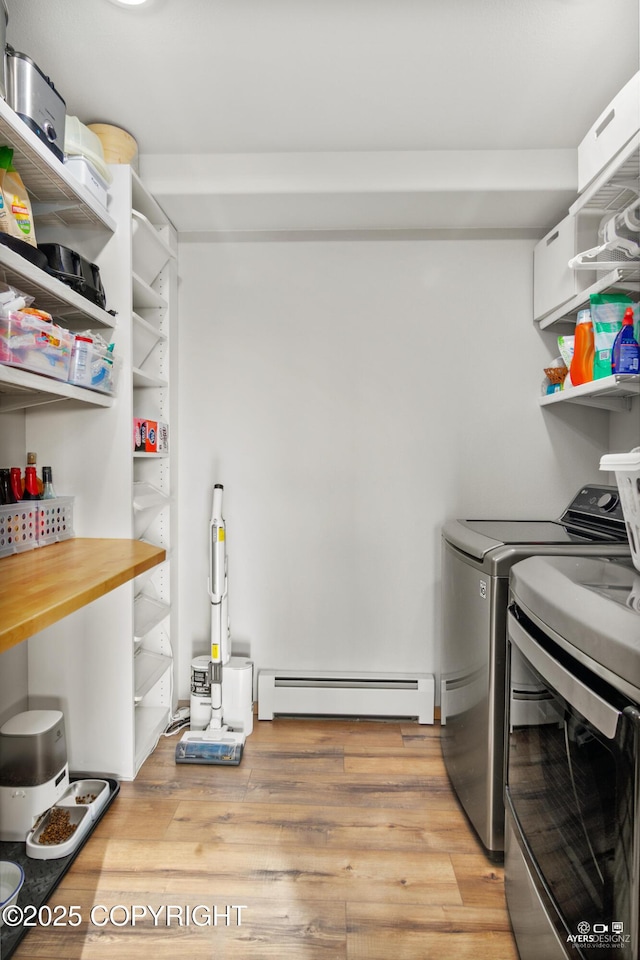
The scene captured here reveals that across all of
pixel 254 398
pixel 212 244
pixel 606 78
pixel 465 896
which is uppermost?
pixel 606 78

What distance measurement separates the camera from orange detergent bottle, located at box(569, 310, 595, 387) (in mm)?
1992

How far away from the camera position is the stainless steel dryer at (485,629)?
154 cm

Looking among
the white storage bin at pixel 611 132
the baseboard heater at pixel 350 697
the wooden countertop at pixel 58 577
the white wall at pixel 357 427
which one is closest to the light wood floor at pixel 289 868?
the baseboard heater at pixel 350 697

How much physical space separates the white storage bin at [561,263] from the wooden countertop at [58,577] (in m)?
1.82

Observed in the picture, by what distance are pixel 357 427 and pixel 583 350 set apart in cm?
99

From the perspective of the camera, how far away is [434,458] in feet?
8.34

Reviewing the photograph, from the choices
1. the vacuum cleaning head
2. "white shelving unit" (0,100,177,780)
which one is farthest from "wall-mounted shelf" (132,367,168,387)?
the vacuum cleaning head

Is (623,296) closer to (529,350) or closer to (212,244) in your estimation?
(529,350)

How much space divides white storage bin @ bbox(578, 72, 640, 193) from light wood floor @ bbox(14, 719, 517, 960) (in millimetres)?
2120

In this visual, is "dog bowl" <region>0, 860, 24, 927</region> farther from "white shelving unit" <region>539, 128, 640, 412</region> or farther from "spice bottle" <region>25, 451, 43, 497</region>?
"white shelving unit" <region>539, 128, 640, 412</region>

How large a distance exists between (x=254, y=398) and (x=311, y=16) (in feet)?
4.67

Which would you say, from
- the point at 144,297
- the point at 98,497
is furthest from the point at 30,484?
the point at 144,297

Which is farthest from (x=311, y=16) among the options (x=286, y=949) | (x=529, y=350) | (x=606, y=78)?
(x=286, y=949)

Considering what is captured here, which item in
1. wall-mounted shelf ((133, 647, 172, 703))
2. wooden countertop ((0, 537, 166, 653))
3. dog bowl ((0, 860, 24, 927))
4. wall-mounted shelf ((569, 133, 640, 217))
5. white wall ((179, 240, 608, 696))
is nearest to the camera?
wooden countertop ((0, 537, 166, 653))
